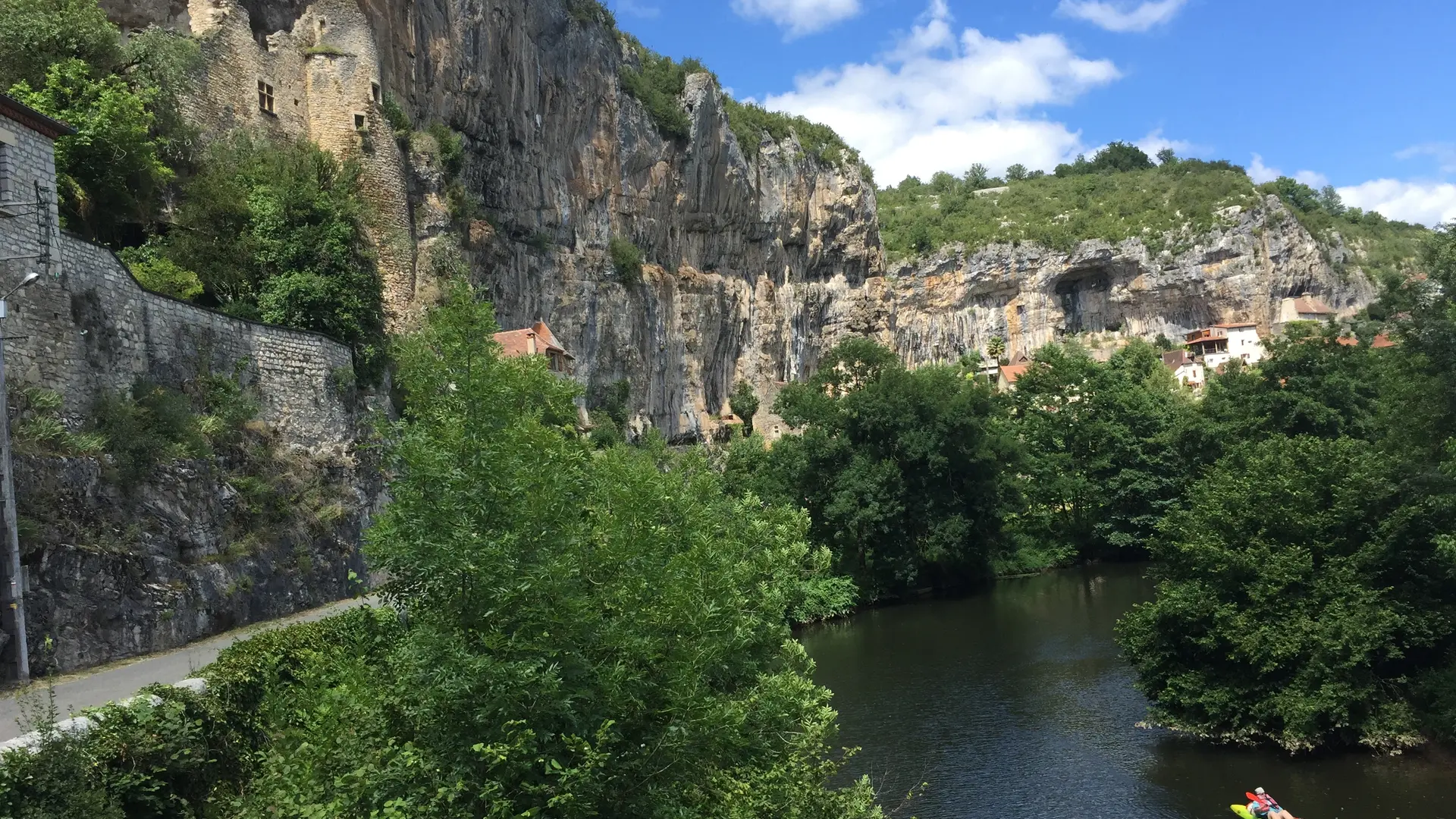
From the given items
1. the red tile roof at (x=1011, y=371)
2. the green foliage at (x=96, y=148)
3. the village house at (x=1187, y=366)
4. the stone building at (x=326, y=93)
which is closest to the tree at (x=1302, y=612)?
the stone building at (x=326, y=93)

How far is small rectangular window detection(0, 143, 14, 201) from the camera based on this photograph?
1207cm

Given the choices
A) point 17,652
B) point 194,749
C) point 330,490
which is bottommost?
point 194,749

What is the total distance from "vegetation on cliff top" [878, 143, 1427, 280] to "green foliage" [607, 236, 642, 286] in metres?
48.0

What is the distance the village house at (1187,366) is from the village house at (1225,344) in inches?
31.9

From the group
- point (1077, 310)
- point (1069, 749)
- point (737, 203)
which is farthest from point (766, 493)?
point (1077, 310)

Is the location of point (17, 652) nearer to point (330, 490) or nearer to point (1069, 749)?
point (330, 490)

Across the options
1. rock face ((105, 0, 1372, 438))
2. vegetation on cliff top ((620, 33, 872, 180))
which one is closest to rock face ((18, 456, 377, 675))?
rock face ((105, 0, 1372, 438))

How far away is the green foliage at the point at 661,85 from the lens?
179 feet

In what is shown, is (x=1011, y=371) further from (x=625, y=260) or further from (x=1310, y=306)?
(x=625, y=260)

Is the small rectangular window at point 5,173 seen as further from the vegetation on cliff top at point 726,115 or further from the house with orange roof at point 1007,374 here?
the house with orange roof at point 1007,374

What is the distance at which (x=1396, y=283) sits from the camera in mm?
19531

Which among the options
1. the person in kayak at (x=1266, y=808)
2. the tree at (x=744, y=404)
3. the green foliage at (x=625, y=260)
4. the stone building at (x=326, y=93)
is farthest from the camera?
the tree at (x=744, y=404)

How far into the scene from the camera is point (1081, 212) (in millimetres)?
99625

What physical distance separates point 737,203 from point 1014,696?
45273 millimetres
